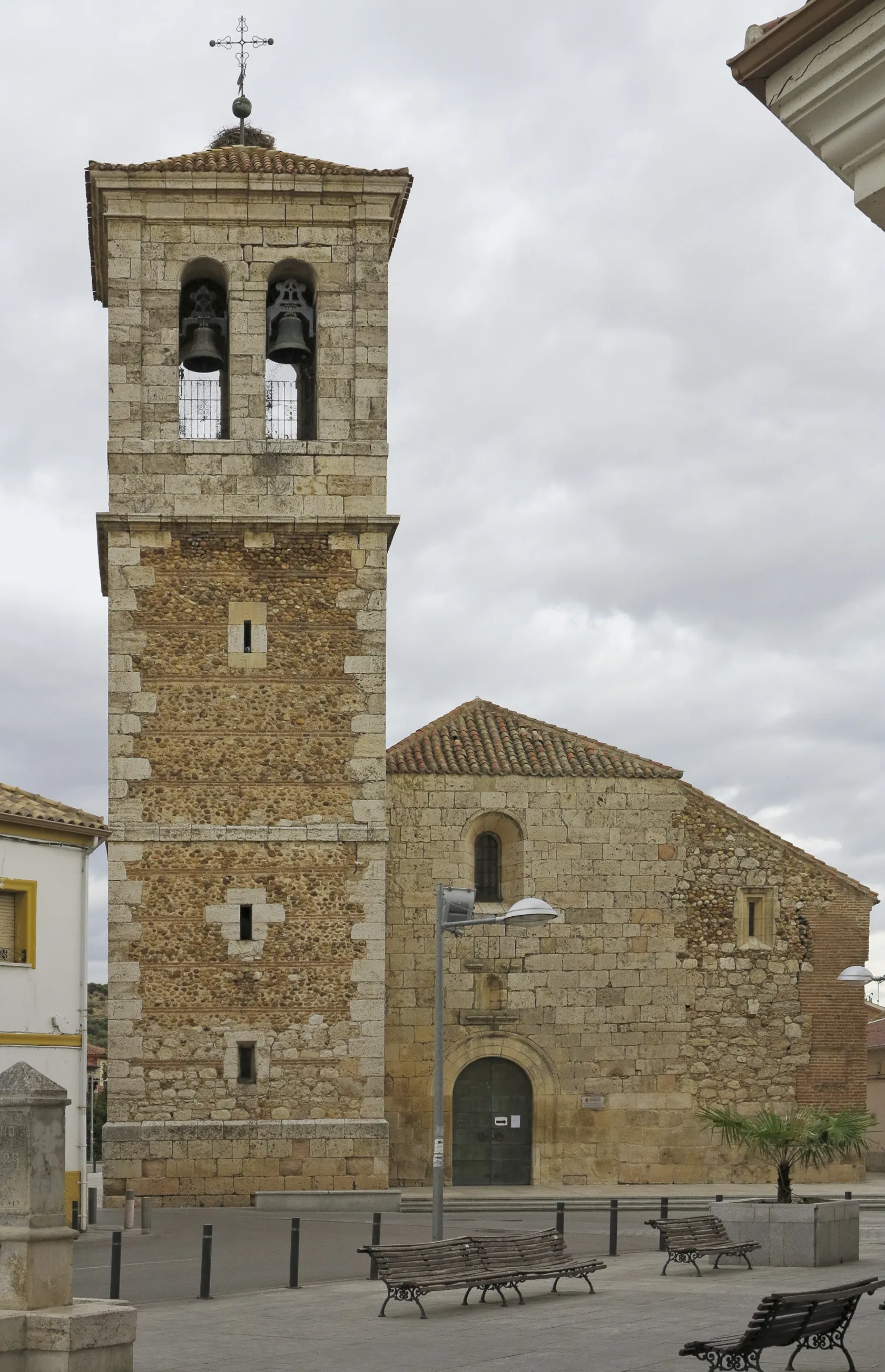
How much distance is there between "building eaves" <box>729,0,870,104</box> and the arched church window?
2534cm

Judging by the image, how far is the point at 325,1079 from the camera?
27.1 m

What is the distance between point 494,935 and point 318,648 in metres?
6.06

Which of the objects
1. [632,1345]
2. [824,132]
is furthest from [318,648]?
[824,132]

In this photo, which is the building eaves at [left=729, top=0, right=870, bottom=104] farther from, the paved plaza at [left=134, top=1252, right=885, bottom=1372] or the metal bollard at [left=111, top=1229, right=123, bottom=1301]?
the metal bollard at [left=111, top=1229, right=123, bottom=1301]

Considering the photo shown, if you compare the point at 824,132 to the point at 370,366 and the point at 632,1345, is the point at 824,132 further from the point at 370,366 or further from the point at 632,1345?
the point at 370,366

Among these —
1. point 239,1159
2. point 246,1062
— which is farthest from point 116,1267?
point 246,1062

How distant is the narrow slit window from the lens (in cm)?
2705

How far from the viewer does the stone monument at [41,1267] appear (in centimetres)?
1079

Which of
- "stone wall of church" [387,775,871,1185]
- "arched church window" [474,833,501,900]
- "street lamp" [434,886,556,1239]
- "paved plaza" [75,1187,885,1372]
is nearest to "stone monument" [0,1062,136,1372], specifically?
"paved plaza" [75,1187,885,1372]

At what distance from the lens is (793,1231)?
1830 cm

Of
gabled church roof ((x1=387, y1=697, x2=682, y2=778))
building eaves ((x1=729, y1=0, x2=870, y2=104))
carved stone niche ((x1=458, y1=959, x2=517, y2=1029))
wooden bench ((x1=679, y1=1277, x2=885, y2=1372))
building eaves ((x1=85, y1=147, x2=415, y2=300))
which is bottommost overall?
wooden bench ((x1=679, y1=1277, x2=885, y2=1372))

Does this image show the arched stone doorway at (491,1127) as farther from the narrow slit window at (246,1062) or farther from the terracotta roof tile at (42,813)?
the terracotta roof tile at (42,813)

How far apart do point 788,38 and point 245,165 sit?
23.4 metres

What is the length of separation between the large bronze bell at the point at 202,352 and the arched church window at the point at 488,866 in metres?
8.84
